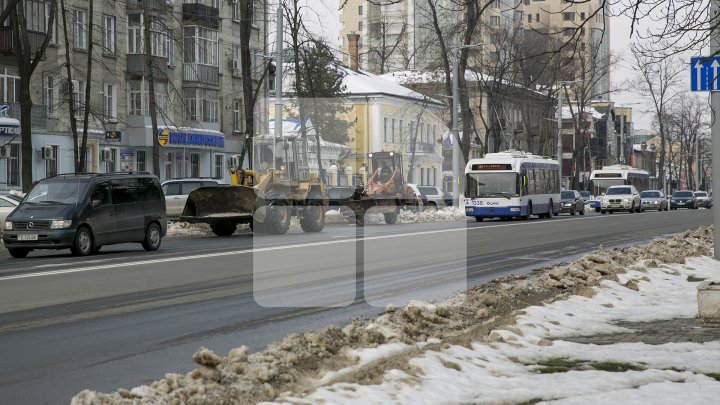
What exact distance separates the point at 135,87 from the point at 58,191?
3375cm

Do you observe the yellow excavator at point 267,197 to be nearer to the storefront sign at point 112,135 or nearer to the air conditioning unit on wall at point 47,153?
the air conditioning unit on wall at point 47,153

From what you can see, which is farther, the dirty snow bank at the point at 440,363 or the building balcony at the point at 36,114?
the building balcony at the point at 36,114

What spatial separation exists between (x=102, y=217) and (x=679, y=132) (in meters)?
103

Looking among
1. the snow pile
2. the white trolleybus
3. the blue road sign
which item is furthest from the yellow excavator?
the blue road sign

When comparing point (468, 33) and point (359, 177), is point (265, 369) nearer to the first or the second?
point (359, 177)

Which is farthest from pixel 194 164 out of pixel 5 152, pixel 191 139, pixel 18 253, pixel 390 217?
pixel 18 253

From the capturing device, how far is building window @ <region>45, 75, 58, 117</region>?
51.8m

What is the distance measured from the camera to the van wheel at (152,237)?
1057 inches

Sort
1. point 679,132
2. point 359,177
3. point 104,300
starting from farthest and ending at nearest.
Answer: point 679,132 → point 359,177 → point 104,300

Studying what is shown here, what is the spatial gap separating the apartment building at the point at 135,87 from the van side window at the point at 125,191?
49.9 feet

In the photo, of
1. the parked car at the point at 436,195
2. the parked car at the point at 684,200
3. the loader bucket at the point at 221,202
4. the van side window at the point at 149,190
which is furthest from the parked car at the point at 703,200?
the van side window at the point at 149,190

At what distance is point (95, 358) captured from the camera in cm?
966

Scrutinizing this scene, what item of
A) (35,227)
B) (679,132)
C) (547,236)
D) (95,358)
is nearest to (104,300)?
(95,358)

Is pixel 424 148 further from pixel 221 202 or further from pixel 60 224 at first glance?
pixel 60 224
